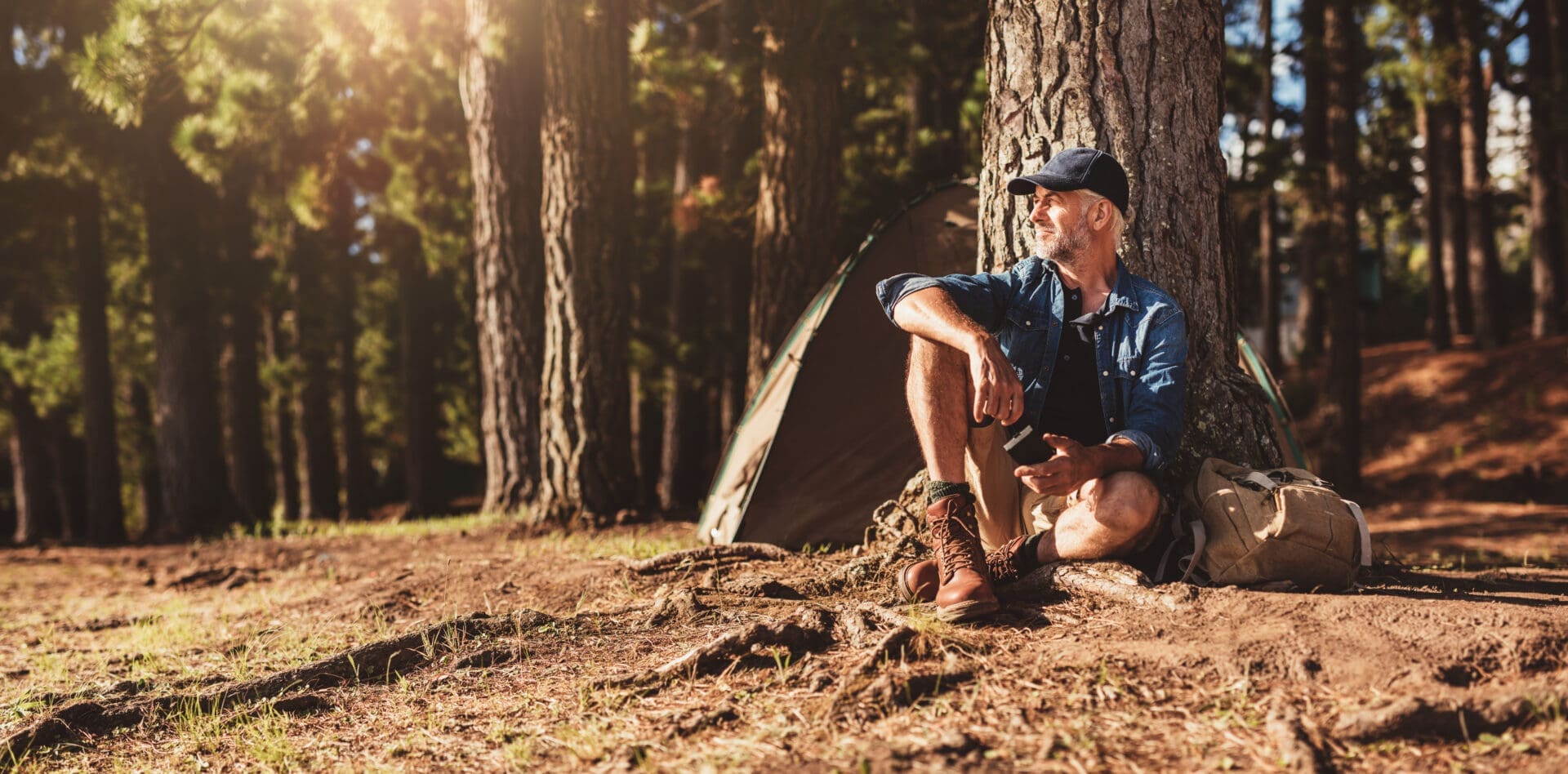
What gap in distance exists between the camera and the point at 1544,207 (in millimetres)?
15141

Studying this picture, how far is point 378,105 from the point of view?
11.7 meters

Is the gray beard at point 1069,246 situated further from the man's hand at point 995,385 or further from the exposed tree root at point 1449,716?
the exposed tree root at point 1449,716

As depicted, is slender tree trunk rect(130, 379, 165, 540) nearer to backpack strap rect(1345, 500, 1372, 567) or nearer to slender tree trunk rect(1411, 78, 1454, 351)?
backpack strap rect(1345, 500, 1372, 567)

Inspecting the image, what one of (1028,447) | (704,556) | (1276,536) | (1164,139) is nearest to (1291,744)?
(1276,536)

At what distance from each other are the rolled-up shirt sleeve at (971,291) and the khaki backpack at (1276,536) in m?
0.92

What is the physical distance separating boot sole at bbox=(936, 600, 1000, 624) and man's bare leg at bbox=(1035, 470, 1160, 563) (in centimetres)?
42

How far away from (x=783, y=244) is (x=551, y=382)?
1.95 meters

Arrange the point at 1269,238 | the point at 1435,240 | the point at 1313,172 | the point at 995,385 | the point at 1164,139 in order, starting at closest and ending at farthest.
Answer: the point at 995,385 < the point at 1164,139 < the point at 1313,172 < the point at 1435,240 < the point at 1269,238

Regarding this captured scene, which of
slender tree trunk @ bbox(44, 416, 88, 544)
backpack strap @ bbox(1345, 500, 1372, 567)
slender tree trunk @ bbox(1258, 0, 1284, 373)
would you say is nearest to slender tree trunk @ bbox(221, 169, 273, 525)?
slender tree trunk @ bbox(44, 416, 88, 544)

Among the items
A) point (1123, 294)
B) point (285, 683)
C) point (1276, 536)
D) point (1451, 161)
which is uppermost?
point (1451, 161)

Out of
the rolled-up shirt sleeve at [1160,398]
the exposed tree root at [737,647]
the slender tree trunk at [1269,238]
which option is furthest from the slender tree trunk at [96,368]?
the slender tree trunk at [1269,238]

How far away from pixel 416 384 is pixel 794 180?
938 cm

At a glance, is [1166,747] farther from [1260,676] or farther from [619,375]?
[619,375]

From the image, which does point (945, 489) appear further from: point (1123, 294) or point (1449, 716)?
point (1449, 716)
